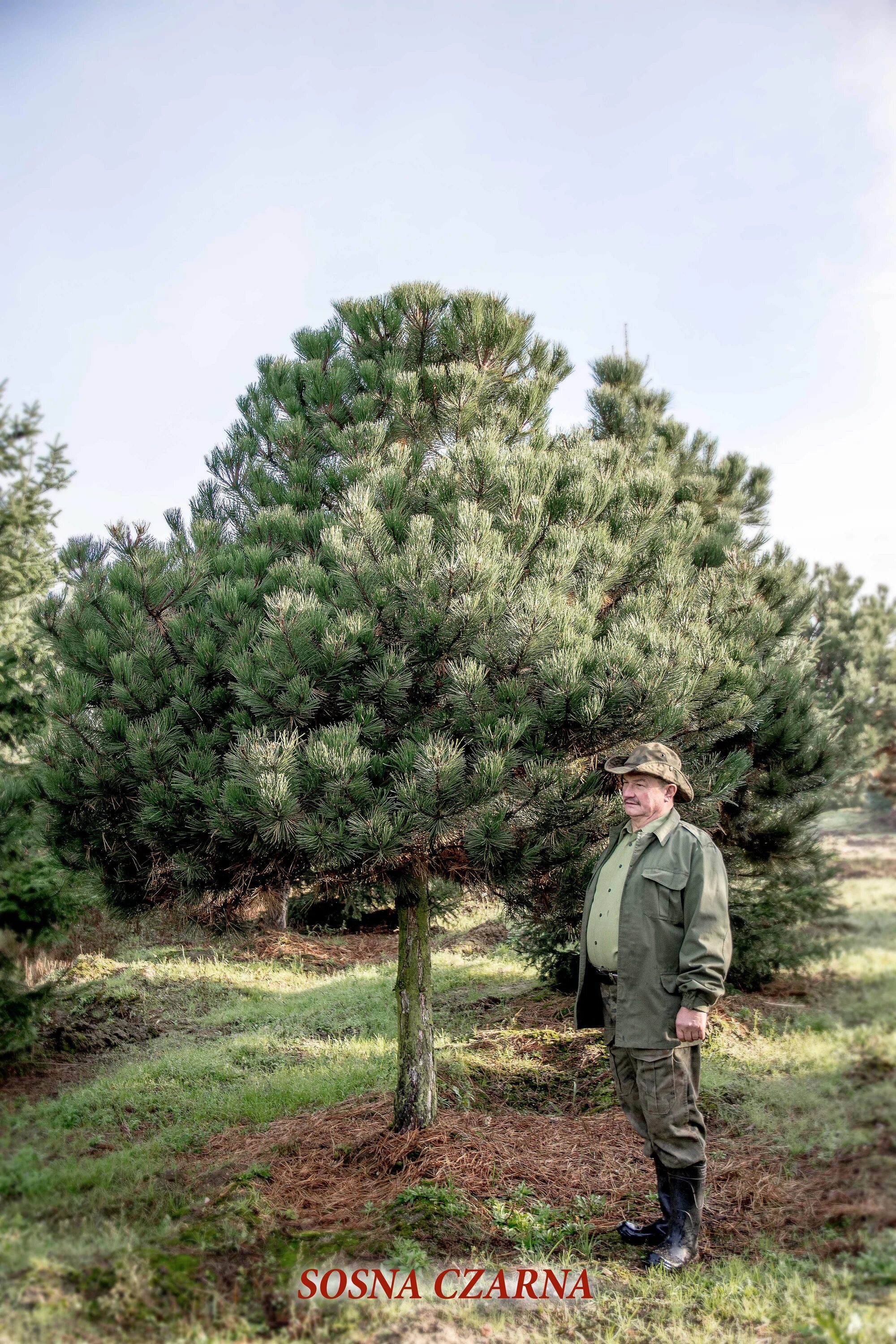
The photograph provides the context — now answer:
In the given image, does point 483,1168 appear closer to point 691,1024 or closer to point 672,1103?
point 672,1103

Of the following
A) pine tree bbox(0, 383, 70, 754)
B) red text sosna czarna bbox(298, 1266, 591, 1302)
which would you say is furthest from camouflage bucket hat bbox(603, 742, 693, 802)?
pine tree bbox(0, 383, 70, 754)

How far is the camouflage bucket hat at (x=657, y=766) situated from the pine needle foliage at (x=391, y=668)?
1.15 feet

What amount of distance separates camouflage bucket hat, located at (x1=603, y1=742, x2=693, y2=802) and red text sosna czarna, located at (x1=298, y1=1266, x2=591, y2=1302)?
Result: 6.40 ft

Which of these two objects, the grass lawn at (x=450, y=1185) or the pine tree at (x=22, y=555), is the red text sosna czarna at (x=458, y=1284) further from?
the pine tree at (x=22, y=555)

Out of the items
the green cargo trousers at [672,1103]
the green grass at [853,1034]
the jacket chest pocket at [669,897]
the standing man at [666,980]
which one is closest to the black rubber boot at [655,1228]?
the standing man at [666,980]

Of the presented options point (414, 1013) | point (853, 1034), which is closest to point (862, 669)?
point (414, 1013)

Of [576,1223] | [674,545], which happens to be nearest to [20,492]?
[674,545]

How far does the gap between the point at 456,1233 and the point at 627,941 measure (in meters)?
1.49

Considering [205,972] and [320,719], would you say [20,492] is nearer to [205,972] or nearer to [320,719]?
[320,719]

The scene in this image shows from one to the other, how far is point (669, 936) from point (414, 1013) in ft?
6.35

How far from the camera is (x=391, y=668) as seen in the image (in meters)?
3.86

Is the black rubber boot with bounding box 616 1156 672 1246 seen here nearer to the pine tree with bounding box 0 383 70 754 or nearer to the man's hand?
the man's hand

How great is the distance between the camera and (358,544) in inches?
157

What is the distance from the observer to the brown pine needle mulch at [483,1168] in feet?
11.9
